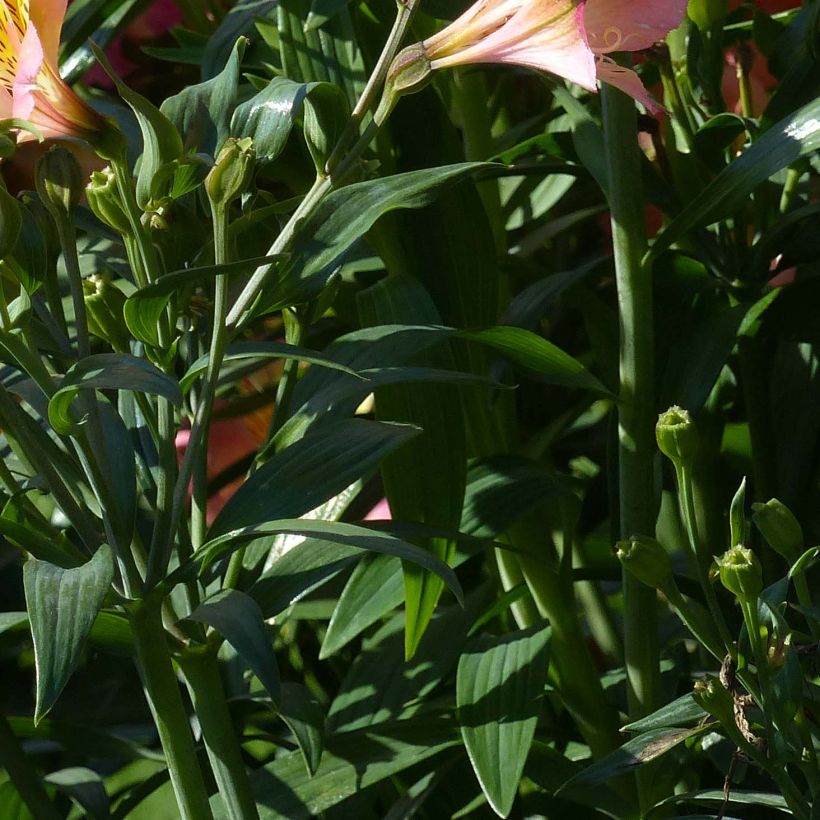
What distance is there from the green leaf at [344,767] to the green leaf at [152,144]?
26 cm

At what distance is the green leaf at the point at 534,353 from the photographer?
1.36 ft

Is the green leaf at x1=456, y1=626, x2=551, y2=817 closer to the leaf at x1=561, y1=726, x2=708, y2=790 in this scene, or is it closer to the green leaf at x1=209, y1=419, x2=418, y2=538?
the leaf at x1=561, y1=726, x2=708, y2=790

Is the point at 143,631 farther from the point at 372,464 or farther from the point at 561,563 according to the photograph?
the point at 561,563

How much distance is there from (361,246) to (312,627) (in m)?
0.27

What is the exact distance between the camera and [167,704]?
0.38 metres

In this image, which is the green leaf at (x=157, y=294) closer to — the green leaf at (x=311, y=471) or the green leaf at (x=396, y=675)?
the green leaf at (x=311, y=471)

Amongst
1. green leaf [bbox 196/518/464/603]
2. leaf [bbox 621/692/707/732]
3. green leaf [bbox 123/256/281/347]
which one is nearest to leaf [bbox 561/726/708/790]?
leaf [bbox 621/692/707/732]

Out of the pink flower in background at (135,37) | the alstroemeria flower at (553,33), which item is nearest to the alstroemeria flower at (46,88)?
the alstroemeria flower at (553,33)

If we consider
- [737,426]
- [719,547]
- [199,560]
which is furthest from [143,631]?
[737,426]

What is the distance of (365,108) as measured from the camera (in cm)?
35

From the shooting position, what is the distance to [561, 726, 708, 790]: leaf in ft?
1.23

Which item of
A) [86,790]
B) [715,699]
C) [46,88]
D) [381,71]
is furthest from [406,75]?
[86,790]

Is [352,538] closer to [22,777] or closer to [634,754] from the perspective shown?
[634,754]

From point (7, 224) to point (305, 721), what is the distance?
0.22m
